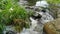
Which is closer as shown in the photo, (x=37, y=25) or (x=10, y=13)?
(x=10, y=13)

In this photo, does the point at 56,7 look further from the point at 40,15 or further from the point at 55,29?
the point at 55,29

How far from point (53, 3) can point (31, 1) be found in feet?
4.37

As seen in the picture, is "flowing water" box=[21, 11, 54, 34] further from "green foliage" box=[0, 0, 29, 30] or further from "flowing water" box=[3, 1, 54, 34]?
"green foliage" box=[0, 0, 29, 30]

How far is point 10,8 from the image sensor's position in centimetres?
698

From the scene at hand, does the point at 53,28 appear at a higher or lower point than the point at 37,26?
higher

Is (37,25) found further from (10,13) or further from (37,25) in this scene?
(10,13)

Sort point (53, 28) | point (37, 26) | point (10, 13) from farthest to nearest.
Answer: point (37, 26)
point (10, 13)
point (53, 28)

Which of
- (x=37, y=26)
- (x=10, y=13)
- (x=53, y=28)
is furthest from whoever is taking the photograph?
(x=37, y=26)

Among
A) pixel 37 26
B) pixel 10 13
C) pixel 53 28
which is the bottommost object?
pixel 37 26

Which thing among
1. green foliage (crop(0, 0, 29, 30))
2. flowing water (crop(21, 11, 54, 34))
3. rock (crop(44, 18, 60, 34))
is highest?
green foliage (crop(0, 0, 29, 30))

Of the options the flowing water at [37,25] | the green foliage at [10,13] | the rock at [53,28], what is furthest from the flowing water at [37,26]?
the rock at [53,28]

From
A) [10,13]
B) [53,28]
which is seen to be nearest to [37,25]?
[10,13]

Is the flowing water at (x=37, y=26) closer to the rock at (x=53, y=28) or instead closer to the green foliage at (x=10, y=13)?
the green foliage at (x=10, y=13)

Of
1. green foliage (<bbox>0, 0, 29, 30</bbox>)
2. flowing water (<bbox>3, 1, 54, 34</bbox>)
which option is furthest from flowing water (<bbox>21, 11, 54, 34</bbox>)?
green foliage (<bbox>0, 0, 29, 30</bbox>)
